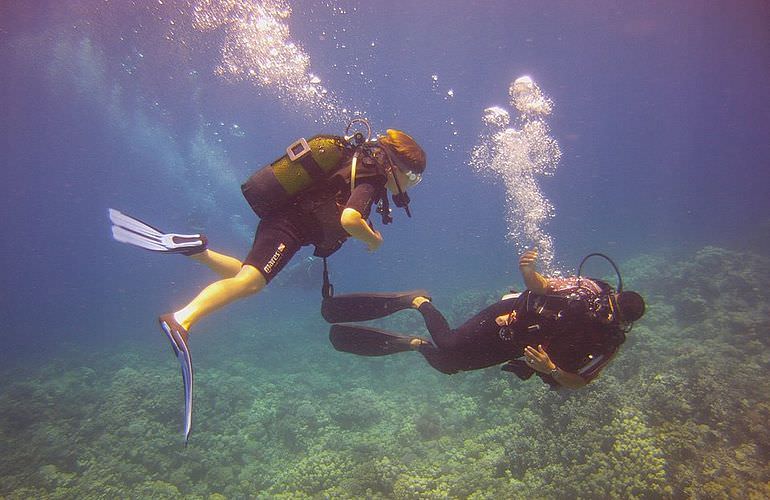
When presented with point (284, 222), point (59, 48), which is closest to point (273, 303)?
point (59, 48)

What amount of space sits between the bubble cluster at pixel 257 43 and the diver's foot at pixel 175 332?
834 inches

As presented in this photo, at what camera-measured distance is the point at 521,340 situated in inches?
138

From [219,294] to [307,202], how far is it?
1.21 meters

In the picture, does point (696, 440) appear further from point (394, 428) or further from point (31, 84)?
point (31, 84)

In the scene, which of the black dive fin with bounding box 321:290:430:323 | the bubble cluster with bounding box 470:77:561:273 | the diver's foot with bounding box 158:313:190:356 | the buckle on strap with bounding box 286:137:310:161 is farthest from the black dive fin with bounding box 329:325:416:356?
the bubble cluster with bounding box 470:77:561:273

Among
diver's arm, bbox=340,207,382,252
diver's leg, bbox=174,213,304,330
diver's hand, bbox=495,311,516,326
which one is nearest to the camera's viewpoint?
diver's leg, bbox=174,213,304,330

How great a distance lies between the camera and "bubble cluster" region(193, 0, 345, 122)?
19.1m

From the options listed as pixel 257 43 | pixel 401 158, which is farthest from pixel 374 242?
pixel 257 43

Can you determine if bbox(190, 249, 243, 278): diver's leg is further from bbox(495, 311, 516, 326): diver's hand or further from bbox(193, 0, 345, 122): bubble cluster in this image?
bbox(193, 0, 345, 122): bubble cluster

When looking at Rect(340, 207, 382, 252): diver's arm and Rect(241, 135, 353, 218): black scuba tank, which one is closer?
Rect(340, 207, 382, 252): diver's arm

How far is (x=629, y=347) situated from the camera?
9586mm

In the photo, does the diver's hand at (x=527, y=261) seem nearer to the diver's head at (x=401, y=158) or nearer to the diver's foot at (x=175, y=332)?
the diver's head at (x=401, y=158)

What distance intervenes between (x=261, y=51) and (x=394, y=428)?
77.3 ft

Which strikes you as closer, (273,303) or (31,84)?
(31,84)
